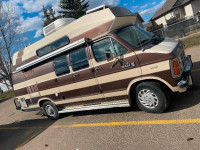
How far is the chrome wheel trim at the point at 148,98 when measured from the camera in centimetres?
420

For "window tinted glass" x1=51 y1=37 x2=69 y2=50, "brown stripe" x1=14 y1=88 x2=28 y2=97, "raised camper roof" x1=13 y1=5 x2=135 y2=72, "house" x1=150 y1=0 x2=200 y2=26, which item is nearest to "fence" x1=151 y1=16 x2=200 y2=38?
"house" x1=150 y1=0 x2=200 y2=26

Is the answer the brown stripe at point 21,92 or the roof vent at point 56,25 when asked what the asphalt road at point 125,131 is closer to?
the brown stripe at point 21,92

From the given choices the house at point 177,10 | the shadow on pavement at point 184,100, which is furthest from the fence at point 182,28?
the shadow on pavement at point 184,100

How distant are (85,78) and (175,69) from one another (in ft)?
8.44

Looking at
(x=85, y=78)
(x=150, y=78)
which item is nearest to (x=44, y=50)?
A: (x=85, y=78)

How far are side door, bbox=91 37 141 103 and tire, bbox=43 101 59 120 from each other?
2472mm

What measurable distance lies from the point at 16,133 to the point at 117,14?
583cm

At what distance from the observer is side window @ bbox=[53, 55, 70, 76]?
558cm

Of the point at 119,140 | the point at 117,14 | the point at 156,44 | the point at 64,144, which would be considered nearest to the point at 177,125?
the point at 119,140

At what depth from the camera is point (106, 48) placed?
467cm

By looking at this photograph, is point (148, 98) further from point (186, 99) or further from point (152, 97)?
point (186, 99)

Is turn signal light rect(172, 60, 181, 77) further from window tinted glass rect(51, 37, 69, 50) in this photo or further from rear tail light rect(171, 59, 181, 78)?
window tinted glass rect(51, 37, 69, 50)

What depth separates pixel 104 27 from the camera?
4641 millimetres

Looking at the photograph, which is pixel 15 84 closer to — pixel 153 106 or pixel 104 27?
pixel 104 27
